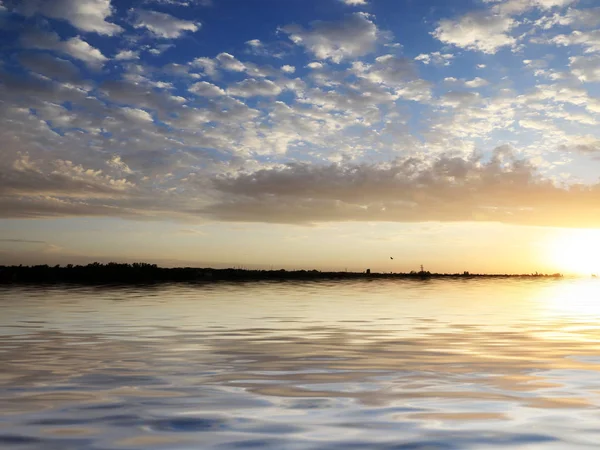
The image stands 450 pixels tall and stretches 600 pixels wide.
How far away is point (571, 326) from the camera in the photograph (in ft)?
91.6

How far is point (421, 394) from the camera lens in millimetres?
11586

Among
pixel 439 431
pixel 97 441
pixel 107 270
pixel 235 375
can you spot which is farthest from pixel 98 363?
pixel 107 270

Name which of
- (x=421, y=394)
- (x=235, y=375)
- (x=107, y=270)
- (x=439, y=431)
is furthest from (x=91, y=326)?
(x=107, y=270)

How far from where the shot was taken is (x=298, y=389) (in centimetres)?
1211

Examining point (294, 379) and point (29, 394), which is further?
point (294, 379)

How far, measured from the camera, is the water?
27.8ft

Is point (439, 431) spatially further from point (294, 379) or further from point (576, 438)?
point (294, 379)

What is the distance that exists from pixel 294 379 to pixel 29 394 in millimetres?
5233

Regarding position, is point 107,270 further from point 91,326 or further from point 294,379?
point 294,379

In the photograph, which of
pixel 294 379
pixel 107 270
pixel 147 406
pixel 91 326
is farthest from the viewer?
pixel 107 270

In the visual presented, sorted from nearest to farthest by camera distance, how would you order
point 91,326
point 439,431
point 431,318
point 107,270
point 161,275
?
point 439,431, point 91,326, point 431,318, point 107,270, point 161,275

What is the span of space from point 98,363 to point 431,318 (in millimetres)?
20606

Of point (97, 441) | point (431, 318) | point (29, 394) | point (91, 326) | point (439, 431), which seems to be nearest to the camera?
point (97, 441)

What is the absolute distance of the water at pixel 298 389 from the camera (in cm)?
848
